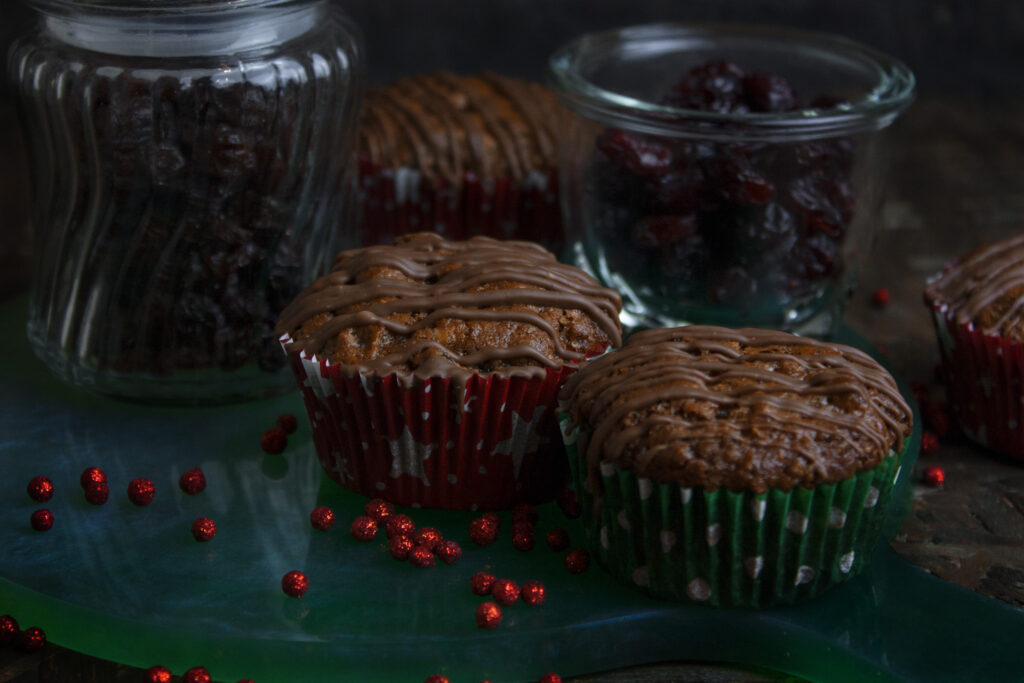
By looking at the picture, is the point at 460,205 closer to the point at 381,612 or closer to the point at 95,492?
the point at 95,492

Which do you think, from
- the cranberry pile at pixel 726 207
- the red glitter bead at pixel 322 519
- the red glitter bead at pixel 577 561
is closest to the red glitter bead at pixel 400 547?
the red glitter bead at pixel 322 519

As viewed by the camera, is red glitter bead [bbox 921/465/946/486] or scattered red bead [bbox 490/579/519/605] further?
red glitter bead [bbox 921/465/946/486]

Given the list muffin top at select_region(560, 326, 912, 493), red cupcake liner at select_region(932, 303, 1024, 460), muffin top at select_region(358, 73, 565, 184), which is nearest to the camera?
muffin top at select_region(560, 326, 912, 493)

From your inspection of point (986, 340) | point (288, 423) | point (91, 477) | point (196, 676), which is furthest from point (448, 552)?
point (986, 340)

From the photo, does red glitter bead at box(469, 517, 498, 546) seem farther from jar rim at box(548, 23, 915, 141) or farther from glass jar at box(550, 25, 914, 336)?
jar rim at box(548, 23, 915, 141)

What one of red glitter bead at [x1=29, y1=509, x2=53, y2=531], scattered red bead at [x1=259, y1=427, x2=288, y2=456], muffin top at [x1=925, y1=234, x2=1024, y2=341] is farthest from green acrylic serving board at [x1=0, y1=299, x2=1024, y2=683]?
muffin top at [x1=925, y1=234, x2=1024, y2=341]

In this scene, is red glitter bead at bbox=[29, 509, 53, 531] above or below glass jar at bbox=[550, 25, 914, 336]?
below

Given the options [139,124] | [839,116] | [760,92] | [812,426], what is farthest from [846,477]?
[139,124]
